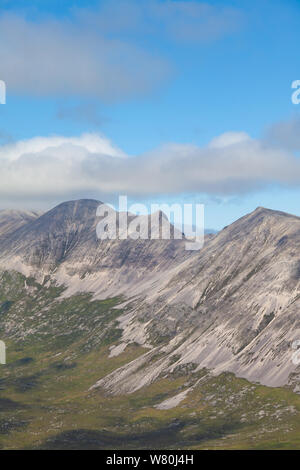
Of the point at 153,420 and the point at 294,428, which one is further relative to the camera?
the point at 153,420

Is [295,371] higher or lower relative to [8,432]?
higher

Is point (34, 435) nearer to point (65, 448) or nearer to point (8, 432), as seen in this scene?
point (8, 432)

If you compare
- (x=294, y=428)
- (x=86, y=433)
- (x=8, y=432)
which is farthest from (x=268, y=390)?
(x=8, y=432)

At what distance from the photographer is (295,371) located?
641ft

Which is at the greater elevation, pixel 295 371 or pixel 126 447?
pixel 295 371

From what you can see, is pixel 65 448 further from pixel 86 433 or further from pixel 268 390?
pixel 268 390
